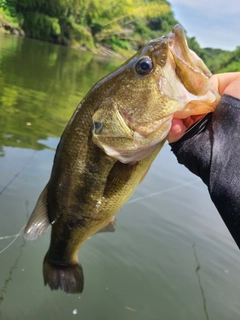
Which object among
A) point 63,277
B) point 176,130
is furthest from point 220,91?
point 63,277

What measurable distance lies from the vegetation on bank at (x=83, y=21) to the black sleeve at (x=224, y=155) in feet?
88.9

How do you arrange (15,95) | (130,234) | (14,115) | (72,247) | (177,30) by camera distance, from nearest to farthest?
(177,30) < (72,247) < (130,234) < (14,115) < (15,95)

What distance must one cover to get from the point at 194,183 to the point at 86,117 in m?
4.54

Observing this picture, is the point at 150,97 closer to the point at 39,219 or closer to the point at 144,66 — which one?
the point at 144,66

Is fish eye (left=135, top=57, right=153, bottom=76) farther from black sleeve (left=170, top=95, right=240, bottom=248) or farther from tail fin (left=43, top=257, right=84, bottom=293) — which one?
tail fin (left=43, top=257, right=84, bottom=293)

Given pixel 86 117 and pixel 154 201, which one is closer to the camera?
pixel 86 117

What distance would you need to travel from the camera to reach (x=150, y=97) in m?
1.64

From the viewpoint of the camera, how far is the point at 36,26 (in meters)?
32.8

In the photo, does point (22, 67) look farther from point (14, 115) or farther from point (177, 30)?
point (177, 30)

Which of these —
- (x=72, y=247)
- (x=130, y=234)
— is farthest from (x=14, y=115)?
(x=72, y=247)

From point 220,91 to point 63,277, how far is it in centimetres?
140

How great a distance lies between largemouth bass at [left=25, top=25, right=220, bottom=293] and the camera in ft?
5.13

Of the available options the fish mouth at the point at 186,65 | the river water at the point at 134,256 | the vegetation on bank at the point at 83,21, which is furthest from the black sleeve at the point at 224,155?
the vegetation on bank at the point at 83,21

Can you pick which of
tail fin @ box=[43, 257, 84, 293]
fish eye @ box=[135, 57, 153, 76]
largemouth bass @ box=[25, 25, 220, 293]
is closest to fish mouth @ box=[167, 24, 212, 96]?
largemouth bass @ box=[25, 25, 220, 293]
